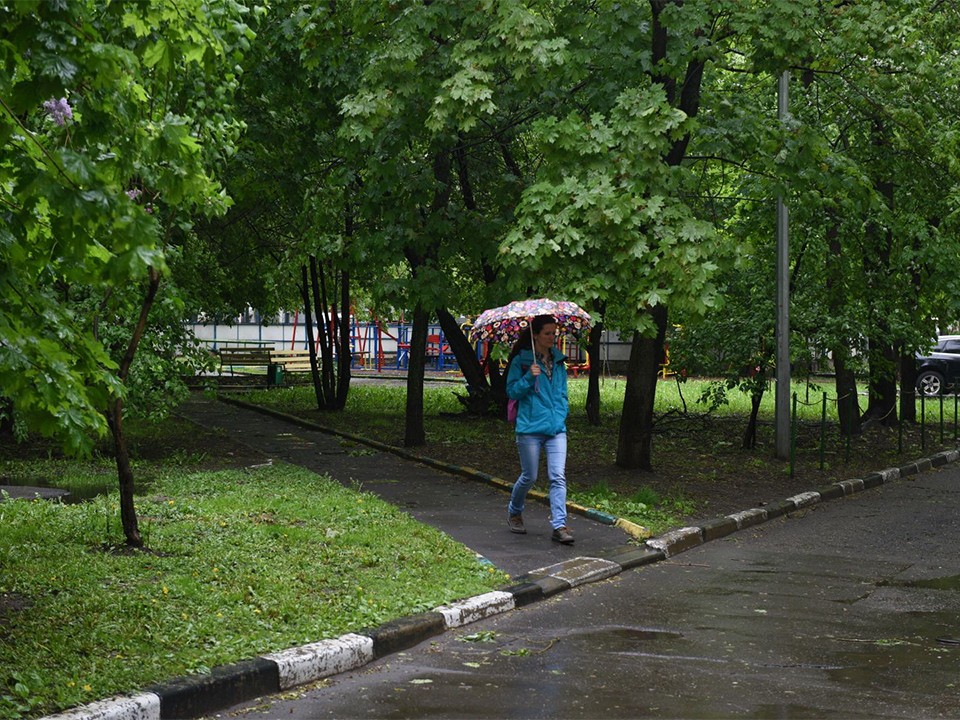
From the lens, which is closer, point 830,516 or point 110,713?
point 110,713

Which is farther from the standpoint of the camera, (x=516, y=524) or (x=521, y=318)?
(x=516, y=524)

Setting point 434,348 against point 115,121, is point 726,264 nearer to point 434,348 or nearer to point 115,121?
point 115,121

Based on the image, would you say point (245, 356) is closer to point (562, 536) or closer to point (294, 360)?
point (294, 360)

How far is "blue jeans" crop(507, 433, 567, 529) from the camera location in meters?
11.0

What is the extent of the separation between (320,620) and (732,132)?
29.7 feet

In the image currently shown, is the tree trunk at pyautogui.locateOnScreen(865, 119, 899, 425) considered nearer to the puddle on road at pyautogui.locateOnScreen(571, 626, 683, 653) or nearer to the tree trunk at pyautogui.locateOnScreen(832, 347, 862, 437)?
the tree trunk at pyautogui.locateOnScreen(832, 347, 862, 437)

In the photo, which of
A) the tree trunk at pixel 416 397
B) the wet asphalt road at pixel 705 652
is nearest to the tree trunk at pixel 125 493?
the wet asphalt road at pixel 705 652

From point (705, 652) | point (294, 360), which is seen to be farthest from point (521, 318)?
point (294, 360)

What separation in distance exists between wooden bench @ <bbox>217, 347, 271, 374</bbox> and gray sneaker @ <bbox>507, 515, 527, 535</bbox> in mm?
26011

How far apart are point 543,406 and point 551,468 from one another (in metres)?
0.57

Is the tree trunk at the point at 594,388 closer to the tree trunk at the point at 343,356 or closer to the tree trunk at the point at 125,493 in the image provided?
the tree trunk at the point at 343,356

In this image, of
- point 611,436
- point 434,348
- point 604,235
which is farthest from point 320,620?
point 434,348

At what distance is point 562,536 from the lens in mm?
10969

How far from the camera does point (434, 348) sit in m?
53.2
